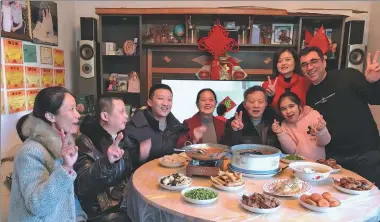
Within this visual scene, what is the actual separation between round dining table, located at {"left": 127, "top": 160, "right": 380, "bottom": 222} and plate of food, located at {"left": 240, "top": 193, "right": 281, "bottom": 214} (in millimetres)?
20

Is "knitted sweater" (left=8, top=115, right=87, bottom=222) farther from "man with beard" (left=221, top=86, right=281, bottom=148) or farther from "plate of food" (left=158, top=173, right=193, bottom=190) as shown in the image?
"man with beard" (left=221, top=86, right=281, bottom=148)

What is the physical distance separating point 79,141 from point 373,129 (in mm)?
2077

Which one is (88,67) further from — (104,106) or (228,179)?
(228,179)

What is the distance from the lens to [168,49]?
385 cm

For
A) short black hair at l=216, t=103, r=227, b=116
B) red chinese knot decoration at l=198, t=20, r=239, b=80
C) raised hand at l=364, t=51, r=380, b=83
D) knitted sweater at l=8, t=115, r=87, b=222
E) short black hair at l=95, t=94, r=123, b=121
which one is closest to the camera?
knitted sweater at l=8, t=115, r=87, b=222

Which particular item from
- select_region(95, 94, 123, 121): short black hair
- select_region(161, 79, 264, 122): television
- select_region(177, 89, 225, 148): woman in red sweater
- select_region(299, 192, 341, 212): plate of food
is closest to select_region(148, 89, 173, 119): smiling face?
select_region(177, 89, 225, 148): woman in red sweater

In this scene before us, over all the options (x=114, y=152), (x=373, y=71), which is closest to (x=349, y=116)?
(x=373, y=71)

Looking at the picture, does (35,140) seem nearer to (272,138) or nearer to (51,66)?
(272,138)

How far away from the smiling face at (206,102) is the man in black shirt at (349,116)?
73 centimetres

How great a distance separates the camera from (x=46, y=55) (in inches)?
126

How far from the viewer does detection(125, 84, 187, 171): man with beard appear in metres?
1.98

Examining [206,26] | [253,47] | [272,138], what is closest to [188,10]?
[206,26]

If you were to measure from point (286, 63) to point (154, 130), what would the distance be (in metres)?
Result: 1.15

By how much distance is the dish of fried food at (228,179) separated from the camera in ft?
4.51
